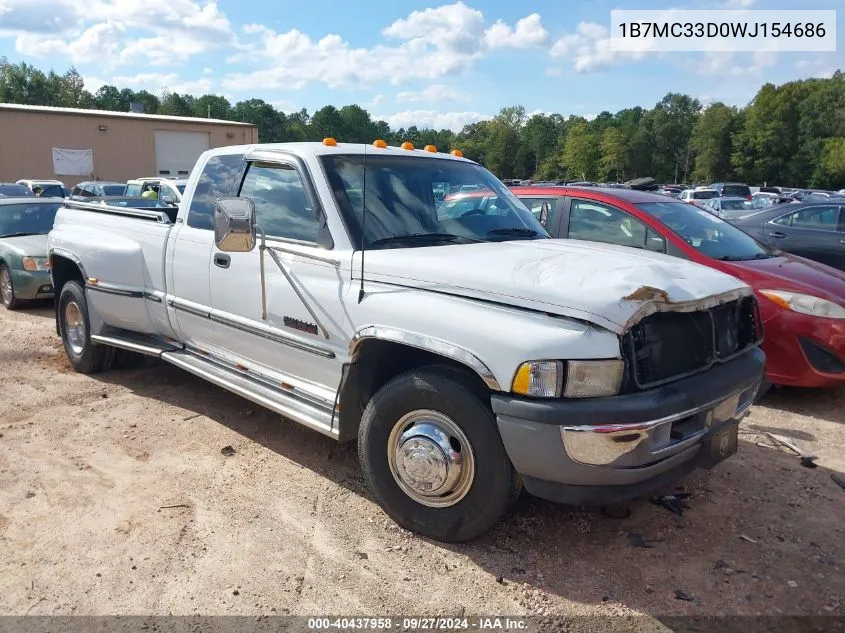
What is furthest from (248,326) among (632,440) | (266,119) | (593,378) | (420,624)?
(266,119)

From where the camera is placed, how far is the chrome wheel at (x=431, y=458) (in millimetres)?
3160

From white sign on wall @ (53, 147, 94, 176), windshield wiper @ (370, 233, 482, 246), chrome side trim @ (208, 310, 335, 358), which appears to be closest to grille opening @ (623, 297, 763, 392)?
windshield wiper @ (370, 233, 482, 246)

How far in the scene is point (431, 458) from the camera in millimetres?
3213

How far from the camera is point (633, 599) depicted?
2943 mm

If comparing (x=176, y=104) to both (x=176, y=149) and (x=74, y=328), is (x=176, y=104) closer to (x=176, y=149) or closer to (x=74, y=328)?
(x=176, y=149)

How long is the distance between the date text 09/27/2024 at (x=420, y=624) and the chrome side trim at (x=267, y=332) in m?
1.41

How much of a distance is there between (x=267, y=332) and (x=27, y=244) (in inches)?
287

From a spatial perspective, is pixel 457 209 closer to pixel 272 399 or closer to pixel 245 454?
pixel 272 399

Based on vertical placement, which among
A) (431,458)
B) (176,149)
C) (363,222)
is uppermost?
(176,149)

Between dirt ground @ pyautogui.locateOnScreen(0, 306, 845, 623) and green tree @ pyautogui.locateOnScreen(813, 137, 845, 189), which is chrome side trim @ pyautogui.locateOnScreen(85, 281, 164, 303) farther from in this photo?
green tree @ pyautogui.locateOnScreen(813, 137, 845, 189)

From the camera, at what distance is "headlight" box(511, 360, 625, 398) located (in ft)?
9.18

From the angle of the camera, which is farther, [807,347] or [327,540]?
[807,347]

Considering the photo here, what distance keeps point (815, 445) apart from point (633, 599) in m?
2.63

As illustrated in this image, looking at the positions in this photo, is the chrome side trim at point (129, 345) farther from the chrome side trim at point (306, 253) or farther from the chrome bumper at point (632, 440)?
the chrome bumper at point (632, 440)
